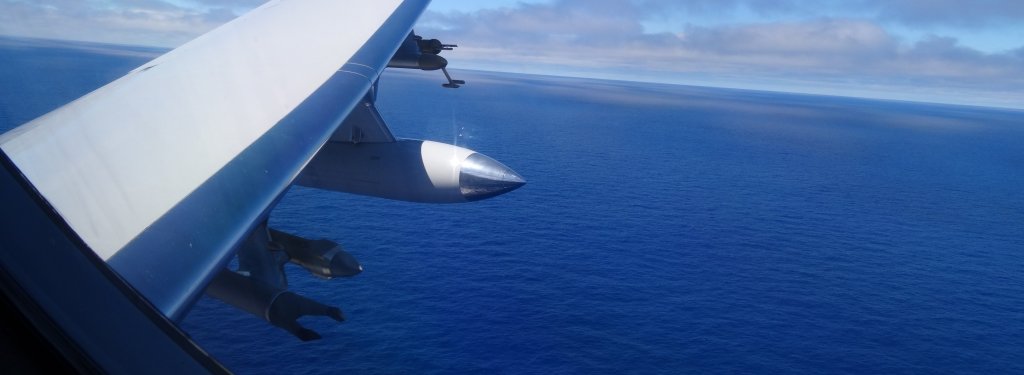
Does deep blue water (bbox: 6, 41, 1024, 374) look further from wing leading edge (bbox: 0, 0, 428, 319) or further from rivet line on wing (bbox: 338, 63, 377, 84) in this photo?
rivet line on wing (bbox: 338, 63, 377, 84)

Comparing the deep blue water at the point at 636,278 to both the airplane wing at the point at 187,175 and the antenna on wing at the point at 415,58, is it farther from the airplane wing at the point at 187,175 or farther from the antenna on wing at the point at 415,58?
the antenna on wing at the point at 415,58

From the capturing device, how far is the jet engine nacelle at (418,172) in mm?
17391

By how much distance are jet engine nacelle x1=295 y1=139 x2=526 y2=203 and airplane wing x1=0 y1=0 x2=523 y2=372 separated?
9 centimetres

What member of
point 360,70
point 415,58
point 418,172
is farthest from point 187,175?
point 415,58

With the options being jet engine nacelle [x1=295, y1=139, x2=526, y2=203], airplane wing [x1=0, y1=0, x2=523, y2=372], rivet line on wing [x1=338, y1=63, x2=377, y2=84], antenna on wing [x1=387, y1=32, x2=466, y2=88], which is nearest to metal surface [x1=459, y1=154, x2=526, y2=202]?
jet engine nacelle [x1=295, y1=139, x2=526, y2=203]

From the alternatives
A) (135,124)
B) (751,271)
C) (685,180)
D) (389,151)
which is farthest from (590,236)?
(135,124)

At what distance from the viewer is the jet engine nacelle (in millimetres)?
17391

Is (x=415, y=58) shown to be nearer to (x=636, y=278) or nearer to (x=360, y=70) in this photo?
(x=360, y=70)

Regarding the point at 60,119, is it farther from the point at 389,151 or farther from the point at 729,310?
the point at 729,310

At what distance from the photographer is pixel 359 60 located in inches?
517

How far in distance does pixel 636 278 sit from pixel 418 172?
126 feet

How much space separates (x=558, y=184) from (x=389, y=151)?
63596 millimetres

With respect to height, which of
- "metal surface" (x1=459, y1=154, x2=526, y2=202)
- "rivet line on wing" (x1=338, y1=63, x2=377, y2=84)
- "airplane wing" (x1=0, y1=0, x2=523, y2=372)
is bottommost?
"metal surface" (x1=459, y1=154, x2=526, y2=202)

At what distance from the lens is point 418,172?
17.5 m
